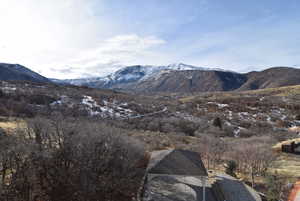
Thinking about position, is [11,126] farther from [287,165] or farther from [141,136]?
[287,165]

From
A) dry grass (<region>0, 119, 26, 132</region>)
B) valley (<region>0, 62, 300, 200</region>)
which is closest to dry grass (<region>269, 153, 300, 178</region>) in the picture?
valley (<region>0, 62, 300, 200</region>)

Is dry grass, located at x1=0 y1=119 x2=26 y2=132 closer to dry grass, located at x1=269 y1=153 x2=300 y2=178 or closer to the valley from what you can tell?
the valley

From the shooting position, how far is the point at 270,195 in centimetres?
1530

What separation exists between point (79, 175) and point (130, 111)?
43.8 meters

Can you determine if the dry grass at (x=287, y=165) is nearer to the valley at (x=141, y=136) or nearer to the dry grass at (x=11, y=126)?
the valley at (x=141, y=136)

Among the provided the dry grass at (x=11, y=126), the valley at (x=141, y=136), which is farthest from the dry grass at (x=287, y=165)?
the dry grass at (x=11, y=126)

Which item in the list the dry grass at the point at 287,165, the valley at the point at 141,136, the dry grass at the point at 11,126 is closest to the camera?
the valley at the point at 141,136

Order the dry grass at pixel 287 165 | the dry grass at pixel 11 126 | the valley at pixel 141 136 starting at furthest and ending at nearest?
the dry grass at pixel 11 126
the dry grass at pixel 287 165
the valley at pixel 141 136

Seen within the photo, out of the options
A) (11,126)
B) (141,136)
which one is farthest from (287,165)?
(11,126)

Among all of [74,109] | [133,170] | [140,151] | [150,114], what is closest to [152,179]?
[133,170]

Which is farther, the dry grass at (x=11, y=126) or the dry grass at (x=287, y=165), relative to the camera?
the dry grass at (x=11, y=126)

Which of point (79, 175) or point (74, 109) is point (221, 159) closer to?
point (79, 175)

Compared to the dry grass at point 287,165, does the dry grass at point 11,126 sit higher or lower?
higher

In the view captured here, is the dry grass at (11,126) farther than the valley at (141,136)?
Yes
